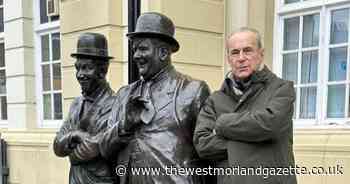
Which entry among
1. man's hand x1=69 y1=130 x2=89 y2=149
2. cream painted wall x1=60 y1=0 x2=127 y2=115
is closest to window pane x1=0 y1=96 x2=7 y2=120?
cream painted wall x1=60 y1=0 x2=127 y2=115

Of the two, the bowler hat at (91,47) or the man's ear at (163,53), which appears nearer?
the man's ear at (163,53)

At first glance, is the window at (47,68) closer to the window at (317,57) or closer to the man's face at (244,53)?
the window at (317,57)

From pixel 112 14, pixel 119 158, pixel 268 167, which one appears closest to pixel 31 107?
pixel 112 14

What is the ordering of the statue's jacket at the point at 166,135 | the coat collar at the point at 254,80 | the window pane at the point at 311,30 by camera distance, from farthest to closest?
the window pane at the point at 311,30
the statue's jacket at the point at 166,135
the coat collar at the point at 254,80

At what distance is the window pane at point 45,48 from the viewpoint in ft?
25.5

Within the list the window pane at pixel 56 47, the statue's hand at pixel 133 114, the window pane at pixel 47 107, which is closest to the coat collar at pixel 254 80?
the statue's hand at pixel 133 114

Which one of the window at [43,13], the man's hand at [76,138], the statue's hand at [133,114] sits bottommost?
the man's hand at [76,138]

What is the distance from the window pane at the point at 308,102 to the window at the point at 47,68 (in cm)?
440

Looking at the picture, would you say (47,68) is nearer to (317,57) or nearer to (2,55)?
(2,55)

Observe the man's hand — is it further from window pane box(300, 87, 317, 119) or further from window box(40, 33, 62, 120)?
window box(40, 33, 62, 120)

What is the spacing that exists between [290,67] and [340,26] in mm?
858

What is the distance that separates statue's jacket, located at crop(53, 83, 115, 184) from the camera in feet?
8.54

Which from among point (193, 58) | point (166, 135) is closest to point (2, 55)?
point (193, 58)

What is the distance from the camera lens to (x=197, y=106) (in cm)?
224
